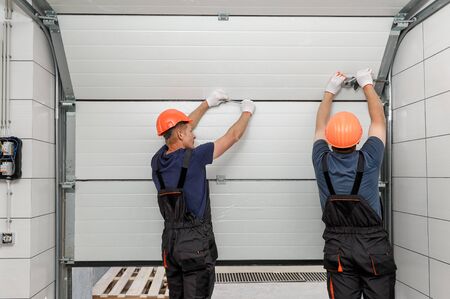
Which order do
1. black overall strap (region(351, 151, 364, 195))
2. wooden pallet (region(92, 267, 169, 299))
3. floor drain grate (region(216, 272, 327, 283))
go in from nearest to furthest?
1. black overall strap (region(351, 151, 364, 195))
2. wooden pallet (region(92, 267, 169, 299))
3. floor drain grate (region(216, 272, 327, 283))

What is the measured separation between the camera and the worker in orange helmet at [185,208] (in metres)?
2.41

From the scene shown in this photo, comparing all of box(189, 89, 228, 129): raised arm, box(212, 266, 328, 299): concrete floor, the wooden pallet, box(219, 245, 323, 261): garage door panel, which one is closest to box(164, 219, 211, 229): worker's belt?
box(219, 245, 323, 261): garage door panel

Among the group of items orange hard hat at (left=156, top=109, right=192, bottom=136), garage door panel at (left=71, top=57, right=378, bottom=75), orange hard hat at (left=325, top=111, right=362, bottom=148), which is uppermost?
garage door panel at (left=71, top=57, right=378, bottom=75)

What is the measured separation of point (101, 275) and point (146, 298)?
100 cm

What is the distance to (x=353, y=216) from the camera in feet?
7.42

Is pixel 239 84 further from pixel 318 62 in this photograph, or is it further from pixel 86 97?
pixel 86 97

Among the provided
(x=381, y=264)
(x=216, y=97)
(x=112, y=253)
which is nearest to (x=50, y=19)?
(x=216, y=97)

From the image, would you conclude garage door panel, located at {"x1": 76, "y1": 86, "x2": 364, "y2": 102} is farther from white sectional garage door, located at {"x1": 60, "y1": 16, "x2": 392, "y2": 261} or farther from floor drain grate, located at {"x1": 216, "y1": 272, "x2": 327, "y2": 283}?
floor drain grate, located at {"x1": 216, "y1": 272, "x2": 327, "y2": 283}

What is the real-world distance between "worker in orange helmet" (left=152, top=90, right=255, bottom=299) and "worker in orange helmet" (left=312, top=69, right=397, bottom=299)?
76 centimetres

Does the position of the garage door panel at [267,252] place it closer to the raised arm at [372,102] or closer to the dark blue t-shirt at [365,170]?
the dark blue t-shirt at [365,170]

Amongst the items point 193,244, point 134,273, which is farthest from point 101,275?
point 193,244

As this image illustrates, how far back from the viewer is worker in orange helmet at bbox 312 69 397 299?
2.22 metres

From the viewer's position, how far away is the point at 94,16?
2555mm

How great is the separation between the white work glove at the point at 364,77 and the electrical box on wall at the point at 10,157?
232cm
